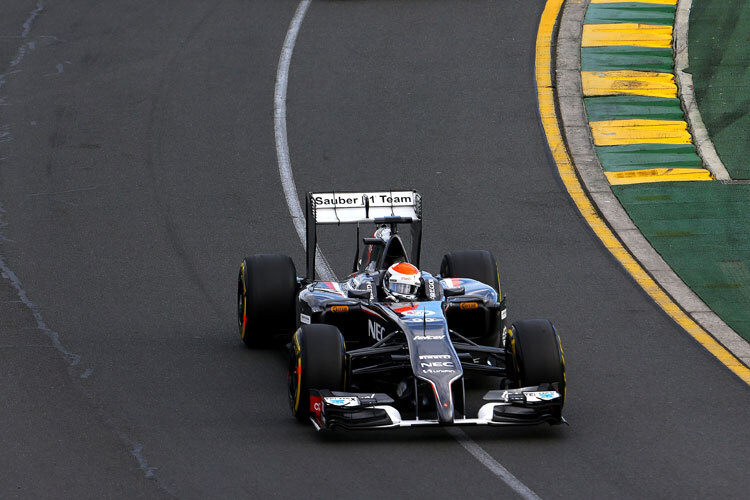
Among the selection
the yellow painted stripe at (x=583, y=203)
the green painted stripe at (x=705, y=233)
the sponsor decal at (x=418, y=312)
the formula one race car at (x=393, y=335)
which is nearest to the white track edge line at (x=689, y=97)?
the green painted stripe at (x=705, y=233)

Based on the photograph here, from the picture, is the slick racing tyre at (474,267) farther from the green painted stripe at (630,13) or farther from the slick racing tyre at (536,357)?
the green painted stripe at (630,13)

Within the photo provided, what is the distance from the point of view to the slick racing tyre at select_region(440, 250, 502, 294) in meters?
13.9

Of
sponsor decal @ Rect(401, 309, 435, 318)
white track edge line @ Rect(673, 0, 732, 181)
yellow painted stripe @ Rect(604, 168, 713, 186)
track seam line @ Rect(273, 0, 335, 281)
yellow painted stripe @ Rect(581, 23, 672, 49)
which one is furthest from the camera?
yellow painted stripe @ Rect(581, 23, 672, 49)

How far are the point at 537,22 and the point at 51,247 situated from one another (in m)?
11.8

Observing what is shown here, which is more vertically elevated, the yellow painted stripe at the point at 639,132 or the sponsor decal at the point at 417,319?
the yellow painted stripe at the point at 639,132

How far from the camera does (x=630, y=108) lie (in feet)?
71.2

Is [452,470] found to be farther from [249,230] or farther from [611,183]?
[611,183]

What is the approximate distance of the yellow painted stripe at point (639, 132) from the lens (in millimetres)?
20516

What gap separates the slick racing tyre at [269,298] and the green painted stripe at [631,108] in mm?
9118

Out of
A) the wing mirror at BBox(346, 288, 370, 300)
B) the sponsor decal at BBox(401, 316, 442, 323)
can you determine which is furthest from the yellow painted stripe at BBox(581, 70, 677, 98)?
the sponsor decal at BBox(401, 316, 442, 323)

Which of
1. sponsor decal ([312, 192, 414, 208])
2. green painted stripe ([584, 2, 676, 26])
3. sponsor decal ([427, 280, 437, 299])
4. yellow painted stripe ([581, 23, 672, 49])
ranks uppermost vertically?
green painted stripe ([584, 2, 676, 26])

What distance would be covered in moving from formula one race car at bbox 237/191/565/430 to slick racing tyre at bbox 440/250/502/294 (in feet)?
0.04

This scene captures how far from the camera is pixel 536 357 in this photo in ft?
38.3

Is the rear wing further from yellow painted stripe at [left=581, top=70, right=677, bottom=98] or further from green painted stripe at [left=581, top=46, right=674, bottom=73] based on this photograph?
green painted stripe at [left=581, top=46, right=674, bottom=73]
